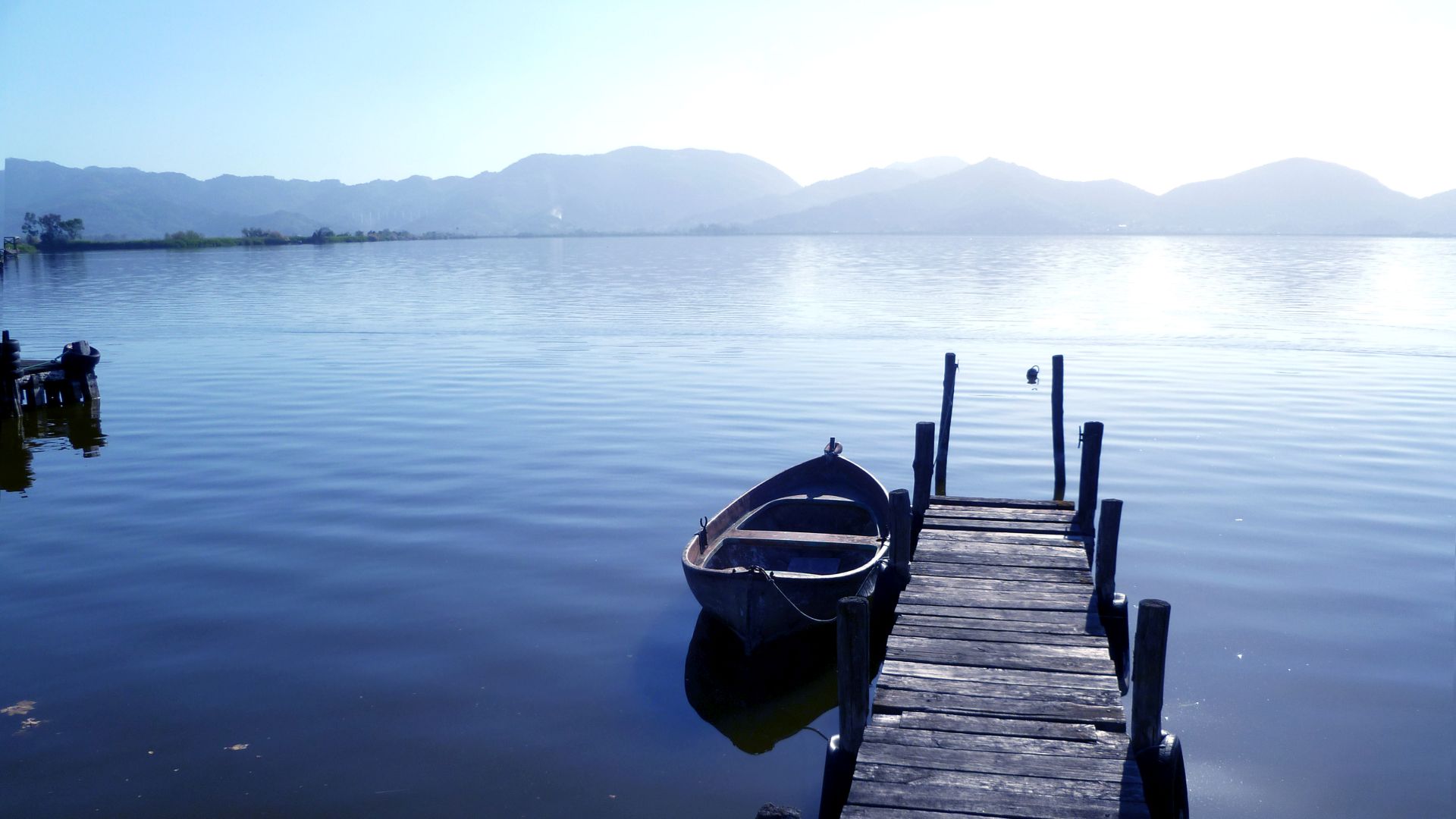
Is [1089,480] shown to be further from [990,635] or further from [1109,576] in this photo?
[990,635]

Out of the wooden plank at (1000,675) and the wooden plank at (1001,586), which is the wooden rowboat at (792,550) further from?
the wooden plank at (1000,675)

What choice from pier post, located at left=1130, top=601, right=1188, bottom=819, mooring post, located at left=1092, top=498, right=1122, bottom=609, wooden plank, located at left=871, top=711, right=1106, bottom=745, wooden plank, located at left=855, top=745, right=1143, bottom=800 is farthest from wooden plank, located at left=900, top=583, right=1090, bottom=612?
wooden plank, located at left=855, top=745, right=1143, bottom=800

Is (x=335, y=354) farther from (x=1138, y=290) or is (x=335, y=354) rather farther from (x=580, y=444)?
(x=1138, y=290)

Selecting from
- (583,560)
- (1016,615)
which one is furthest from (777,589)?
(583,560)

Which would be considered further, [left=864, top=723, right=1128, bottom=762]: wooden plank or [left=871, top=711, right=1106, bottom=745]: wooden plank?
[left=871, top=711, right=1106, bottom=745]: wooden plank

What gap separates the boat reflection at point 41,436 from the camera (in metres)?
20.3

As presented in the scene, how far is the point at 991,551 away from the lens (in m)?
12.0

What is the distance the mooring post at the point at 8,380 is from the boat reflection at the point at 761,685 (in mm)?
21989

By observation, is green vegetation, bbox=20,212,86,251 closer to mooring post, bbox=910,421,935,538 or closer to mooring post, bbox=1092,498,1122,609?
mooring post, bbox=910,421,935,538

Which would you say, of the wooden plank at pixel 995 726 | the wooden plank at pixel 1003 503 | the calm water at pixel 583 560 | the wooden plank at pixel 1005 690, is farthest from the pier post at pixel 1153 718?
the wooden plank at pixel 1003 503

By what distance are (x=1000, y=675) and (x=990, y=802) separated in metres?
1.96

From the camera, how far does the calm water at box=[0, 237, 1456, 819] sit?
953 cm

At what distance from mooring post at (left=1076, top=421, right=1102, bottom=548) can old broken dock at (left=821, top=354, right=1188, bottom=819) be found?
109cm

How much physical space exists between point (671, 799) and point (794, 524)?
5.80 metres
